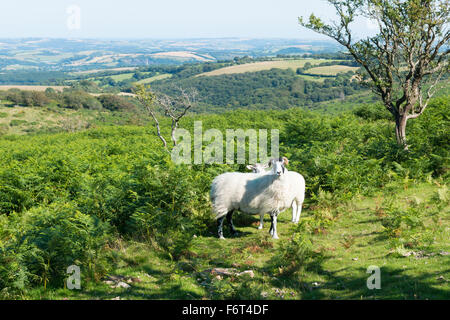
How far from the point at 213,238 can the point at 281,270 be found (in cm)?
334

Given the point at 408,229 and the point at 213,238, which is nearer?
the point at 408,229

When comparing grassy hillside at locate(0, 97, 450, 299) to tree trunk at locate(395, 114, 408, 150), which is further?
tree trunk at locate(395, 114, 408, 150)

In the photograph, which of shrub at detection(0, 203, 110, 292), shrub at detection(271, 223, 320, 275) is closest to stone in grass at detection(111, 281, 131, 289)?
shrub at detection(0, 203, 110, 292)

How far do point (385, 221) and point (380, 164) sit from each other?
24.1 ft

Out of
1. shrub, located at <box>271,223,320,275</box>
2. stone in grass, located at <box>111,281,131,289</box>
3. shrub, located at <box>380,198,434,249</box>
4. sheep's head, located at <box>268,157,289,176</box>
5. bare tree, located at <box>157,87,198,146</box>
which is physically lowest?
stone in grass, located at <box>111,281,131,289</box>

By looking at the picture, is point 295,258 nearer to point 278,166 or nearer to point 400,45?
point 278,166

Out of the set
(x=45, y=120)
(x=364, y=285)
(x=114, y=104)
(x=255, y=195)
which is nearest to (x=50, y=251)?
(x=255, y=195)

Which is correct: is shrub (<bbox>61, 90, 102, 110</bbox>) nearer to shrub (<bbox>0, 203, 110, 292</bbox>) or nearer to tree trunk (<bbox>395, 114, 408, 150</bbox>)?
tree trunk (<bbox>395, 114, 408, 150</bbox>)

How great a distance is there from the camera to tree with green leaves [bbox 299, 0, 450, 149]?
49.5 feet

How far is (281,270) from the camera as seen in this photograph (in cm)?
Result: 793

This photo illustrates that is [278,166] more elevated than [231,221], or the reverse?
[278,166]

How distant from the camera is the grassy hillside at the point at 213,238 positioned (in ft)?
23.7

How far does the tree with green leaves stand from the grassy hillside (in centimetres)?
386

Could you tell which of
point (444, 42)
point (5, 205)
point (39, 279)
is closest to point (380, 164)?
point (444, 42)
